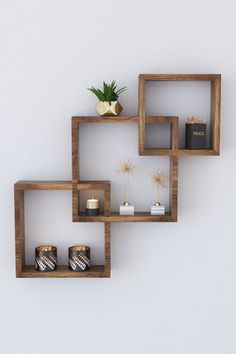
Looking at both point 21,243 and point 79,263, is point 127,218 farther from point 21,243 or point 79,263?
point 21,243

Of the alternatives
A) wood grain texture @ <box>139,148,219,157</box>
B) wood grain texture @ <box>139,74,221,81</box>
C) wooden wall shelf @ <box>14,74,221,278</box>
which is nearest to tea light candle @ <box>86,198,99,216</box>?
wooden wall shelf @ <box>14,74,221,278</box>

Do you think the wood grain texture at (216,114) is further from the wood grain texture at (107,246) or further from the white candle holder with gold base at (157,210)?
the wood grain texture at (107,246)

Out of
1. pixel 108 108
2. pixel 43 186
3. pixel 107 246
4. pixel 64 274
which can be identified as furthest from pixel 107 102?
pixel 64 274

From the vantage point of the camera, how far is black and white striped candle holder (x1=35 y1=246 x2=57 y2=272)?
1742mm

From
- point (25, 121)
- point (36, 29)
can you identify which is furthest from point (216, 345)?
point (36, 29)

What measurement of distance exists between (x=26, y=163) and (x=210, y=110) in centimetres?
68

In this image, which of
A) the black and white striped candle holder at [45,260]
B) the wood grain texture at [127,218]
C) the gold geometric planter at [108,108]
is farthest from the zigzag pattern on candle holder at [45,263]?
the gold geometric planter at [108,108]

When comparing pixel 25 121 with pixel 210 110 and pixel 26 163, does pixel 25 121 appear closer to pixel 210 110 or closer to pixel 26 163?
pixel 26 163

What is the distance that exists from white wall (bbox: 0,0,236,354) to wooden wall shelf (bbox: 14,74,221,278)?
0.08m

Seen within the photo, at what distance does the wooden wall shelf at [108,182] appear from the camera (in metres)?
1.69

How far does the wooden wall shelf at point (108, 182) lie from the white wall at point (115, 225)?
0.08m

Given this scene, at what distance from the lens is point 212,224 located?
5.97 feet

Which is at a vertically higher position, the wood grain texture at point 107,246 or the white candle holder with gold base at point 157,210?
the white candle holder with gold base at point 157,210

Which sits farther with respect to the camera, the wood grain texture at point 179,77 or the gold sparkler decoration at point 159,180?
the gold sparkler decoration at point 159,180
